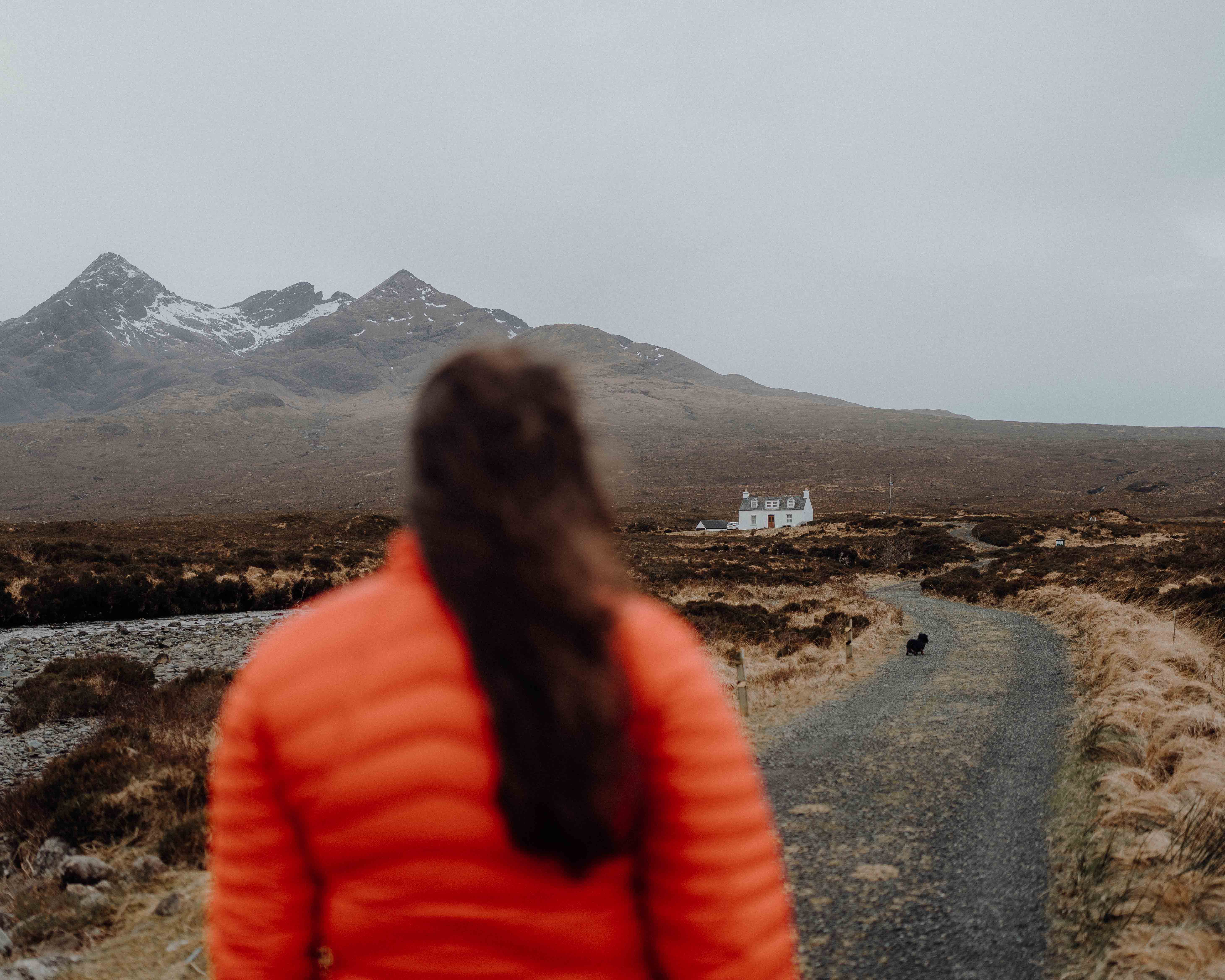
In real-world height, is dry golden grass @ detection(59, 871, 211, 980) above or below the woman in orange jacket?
below

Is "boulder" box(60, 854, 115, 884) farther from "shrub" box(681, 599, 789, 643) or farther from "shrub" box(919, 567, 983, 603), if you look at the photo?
"shrub" box(919, 567, 983, 603)

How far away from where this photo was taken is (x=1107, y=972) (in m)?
3.65

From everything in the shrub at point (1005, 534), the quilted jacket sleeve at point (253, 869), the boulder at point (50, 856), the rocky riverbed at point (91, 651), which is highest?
the quilted jacket sleeve at point (253, 869)

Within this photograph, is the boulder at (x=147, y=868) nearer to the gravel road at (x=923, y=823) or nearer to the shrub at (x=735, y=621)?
the gravel road at (x=923, y=823)

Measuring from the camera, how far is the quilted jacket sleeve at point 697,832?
1.10 metres

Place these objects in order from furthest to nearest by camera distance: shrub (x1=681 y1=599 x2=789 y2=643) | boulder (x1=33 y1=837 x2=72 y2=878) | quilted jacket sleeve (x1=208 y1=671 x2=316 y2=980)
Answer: shrub (x1=681 y1=599 x2=789 y2=643) < boulder (x1=33 y1=837 x2=72 y2=878) < quilted jacket sleeve (x1=208 y1=671 x2=316 y2=980)

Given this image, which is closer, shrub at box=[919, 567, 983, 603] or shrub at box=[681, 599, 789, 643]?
shrub at box=[681, 599, 789, 643]

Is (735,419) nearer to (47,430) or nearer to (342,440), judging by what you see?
(342,440)

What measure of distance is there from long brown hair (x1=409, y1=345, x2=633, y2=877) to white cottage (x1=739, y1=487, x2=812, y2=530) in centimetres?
6007

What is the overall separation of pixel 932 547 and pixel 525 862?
42.5m

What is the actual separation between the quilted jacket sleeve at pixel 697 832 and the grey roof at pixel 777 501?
2448 inches

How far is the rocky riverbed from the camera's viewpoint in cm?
902

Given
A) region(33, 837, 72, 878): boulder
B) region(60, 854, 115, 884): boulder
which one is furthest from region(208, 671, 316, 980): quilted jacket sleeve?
region(33, 837, 72, 878): boulder

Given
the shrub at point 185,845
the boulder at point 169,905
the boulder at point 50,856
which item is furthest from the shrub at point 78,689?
the boulder at point 169,905
